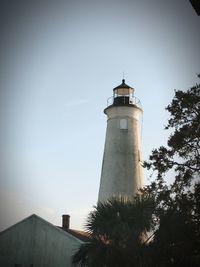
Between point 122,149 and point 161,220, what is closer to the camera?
point 161,220

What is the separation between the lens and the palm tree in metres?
14.4

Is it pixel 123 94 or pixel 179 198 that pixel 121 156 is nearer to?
pixel 123 94

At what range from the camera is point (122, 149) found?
29094mm

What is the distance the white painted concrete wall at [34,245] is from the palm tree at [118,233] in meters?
10.1

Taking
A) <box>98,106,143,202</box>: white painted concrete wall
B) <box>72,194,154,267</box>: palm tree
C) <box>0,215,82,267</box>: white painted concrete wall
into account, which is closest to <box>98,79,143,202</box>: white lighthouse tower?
<box>98,106,143,202</box>: white painted concrete wall

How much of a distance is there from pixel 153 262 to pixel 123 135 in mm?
16129

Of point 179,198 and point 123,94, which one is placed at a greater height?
point 123,94

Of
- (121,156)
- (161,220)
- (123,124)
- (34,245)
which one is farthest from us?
(123,124)

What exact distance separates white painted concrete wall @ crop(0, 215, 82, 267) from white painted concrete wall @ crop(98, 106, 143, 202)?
3.97 m

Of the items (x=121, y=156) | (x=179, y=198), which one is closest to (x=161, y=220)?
(x=179, y=198)

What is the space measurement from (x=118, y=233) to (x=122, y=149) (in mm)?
14314

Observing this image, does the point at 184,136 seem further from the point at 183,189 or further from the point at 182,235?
the point at 182,235

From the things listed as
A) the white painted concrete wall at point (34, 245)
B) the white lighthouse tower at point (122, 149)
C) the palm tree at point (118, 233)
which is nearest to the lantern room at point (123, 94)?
the white lighthouse tower at point (122, 149)

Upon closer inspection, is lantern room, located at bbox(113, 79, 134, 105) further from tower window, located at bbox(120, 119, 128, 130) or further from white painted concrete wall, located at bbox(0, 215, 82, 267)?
white painted concrete wall, located at bbox(0, 215, 82, 267)
